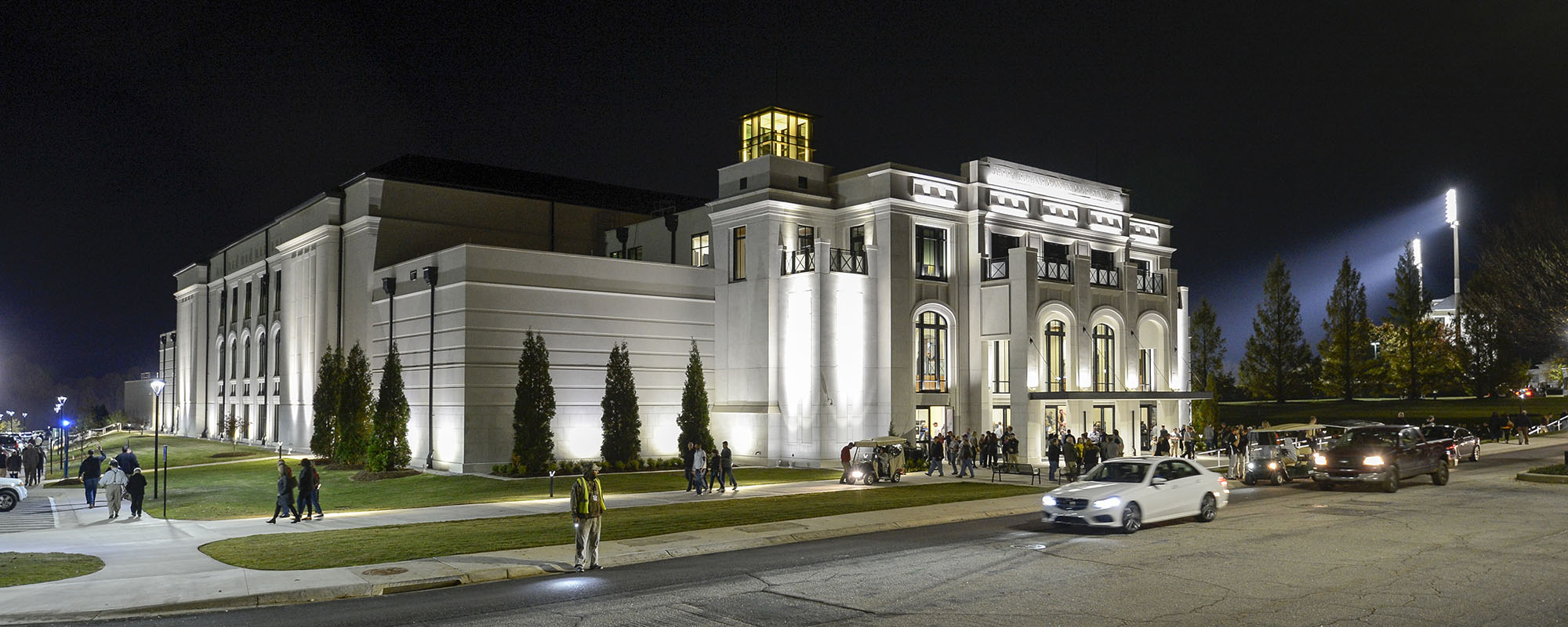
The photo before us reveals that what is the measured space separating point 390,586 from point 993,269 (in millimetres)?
33581

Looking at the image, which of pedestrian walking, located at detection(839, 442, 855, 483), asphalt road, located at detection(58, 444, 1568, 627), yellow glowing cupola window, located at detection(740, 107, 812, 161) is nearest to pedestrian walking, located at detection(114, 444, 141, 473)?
asphalt road, located at detection(58, 444, 1568, 627)

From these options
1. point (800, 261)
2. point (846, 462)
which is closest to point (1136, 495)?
point (846, 462)

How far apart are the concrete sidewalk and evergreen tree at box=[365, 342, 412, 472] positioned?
37.2ft

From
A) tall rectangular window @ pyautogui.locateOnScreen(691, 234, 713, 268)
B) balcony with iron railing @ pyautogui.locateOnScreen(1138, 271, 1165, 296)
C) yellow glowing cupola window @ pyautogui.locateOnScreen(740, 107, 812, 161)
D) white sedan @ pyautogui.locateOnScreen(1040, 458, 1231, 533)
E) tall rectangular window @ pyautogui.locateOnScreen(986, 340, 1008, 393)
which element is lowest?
white sedan @ pyautogui.locateOnScreen(1040, 458, 1231, 533)

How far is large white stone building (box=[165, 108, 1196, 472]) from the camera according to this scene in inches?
1561

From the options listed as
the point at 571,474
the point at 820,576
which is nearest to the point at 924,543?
the point at 820,576

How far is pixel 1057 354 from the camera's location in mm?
45500

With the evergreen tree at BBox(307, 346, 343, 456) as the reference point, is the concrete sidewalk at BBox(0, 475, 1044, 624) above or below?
below

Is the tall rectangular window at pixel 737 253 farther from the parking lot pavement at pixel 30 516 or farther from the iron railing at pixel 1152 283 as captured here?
the parking lot pavement at pixel 30 516

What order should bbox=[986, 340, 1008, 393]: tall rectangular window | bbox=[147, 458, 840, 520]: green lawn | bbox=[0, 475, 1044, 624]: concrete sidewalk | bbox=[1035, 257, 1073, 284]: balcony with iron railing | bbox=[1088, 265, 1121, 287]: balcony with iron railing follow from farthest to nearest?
bbox=[1088, 265, 1121, 287]: balcony with iron railing, bbox=[1035, 257, 1073, 284]: balcony with iron railing, bbox=[986, 340, 1008, 393]: tall rectangular window, bbox=[147, 458, 840, 520]: green lawn, bbox=[0, 475, 1044, 624]: concrete sidewalk

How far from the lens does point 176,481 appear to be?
38.2m

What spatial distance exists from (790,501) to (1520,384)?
243ft

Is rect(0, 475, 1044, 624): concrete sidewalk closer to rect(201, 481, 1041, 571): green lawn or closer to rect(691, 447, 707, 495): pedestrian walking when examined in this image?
rect(201, 481, 1041, 571): green lawn

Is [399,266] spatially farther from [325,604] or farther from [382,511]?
[325,604]
